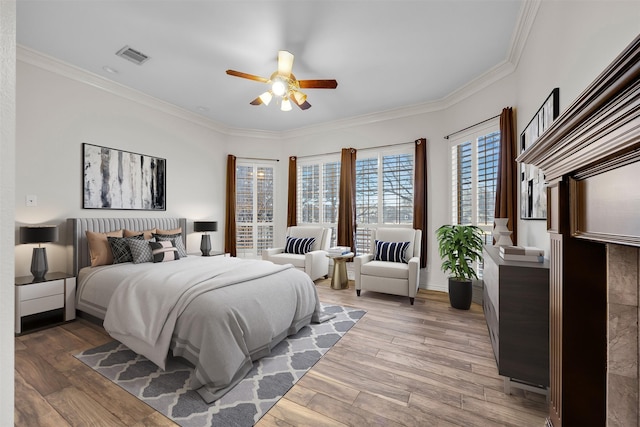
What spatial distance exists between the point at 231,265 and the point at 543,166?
2.69m

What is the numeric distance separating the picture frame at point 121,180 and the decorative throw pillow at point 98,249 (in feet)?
1.67

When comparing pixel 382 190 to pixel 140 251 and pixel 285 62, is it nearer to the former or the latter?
pixel 285 62

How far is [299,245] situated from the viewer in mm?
4875

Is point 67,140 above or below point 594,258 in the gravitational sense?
above

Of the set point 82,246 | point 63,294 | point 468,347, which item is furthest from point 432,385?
point 82,246

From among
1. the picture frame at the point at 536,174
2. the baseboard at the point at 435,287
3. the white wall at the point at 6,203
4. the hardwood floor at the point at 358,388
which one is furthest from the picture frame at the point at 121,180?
the picture frame at the point at 536,174

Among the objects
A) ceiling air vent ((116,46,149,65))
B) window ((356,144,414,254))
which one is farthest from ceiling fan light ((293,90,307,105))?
window ((356,144,414,254))

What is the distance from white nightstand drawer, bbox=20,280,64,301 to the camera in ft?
8.66

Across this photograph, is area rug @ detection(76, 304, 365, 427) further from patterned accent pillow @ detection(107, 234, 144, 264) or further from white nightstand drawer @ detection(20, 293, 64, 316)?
patterned accent pillow @ detection(107, 234, 144, 264)

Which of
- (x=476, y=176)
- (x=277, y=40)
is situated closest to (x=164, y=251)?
(x=277, y=40)

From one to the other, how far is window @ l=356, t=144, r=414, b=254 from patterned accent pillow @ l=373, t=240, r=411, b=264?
0.64 metres

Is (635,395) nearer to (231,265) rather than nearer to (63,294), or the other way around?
(231,265)

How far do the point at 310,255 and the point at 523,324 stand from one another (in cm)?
307

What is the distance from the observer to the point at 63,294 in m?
2.92
